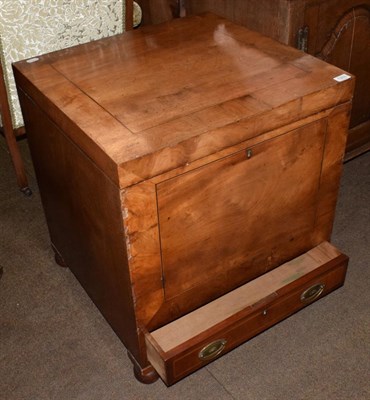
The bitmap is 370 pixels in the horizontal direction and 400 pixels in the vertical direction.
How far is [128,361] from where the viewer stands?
1.13 metres

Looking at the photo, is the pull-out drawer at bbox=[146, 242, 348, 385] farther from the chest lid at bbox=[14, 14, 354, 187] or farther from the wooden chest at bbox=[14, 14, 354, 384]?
the chest lid at bbox=[14, 14, 354, 187]

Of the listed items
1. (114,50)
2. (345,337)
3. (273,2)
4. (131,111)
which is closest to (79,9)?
(114,50)

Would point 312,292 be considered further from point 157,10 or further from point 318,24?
point 157,10

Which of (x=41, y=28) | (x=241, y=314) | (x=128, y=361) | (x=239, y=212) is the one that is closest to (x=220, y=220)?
(x=239, y=212)

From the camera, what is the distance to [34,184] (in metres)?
1.65

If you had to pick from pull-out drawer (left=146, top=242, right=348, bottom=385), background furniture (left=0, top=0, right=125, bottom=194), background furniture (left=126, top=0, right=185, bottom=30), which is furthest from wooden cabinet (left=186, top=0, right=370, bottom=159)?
pull-out drawer (left=146, top=242, right=348, bottom=385)

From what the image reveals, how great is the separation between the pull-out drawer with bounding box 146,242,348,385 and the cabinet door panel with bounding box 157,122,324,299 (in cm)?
4

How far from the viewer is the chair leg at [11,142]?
143cm

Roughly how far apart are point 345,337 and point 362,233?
34 cm

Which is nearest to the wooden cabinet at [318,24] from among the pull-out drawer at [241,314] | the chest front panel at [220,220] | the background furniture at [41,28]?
the background furniture at [41,28]

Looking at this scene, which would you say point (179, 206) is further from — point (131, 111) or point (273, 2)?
point (273, 2)

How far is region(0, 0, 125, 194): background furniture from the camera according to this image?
4.39ft

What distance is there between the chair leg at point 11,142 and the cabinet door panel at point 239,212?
72 cm

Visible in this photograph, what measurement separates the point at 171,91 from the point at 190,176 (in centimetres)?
17
